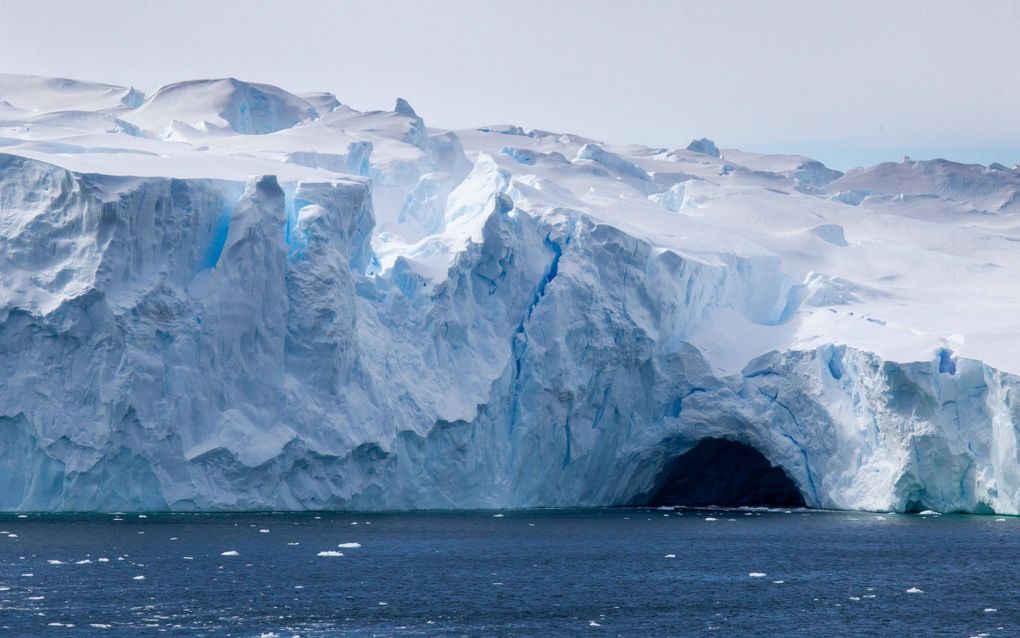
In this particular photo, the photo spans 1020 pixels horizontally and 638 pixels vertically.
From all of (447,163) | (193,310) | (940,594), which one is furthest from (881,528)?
(447,163)

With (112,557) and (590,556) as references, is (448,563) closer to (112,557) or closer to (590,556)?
(590,556)

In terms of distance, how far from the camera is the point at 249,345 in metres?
30.5

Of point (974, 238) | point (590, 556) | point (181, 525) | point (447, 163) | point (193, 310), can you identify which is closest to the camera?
point (590, 556)

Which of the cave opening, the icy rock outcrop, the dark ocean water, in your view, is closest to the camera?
the dark ocean water

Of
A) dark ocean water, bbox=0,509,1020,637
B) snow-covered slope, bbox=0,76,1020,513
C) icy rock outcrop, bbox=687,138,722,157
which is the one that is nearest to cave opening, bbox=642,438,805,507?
snow-covered slope, bbox=0,76,1020,513

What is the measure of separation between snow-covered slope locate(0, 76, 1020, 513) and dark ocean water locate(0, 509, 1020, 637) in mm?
1416

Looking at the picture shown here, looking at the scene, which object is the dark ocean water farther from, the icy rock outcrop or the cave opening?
the icy rock outcrop

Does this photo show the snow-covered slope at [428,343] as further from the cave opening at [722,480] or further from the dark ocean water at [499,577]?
the dark ocean water at [499,577]

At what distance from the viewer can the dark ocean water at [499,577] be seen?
753 inches

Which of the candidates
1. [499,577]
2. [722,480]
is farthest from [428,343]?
[499,577]

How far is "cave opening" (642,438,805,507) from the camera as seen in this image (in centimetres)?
3628

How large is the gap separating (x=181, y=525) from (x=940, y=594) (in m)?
14.1

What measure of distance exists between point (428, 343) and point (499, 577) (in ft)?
35.4

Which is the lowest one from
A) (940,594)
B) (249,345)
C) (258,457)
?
(940,594)
